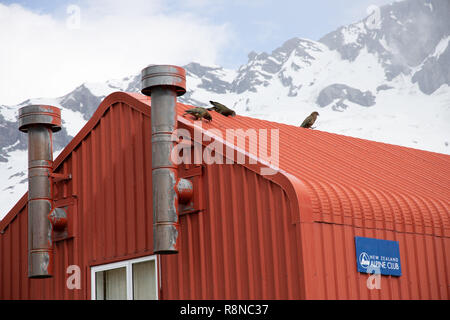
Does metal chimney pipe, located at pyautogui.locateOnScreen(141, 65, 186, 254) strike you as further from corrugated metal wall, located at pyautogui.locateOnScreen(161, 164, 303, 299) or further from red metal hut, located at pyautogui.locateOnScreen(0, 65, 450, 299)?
corrugated metal wall, located at pyautogui.locateOnScreen(161, 164, 303, 299)

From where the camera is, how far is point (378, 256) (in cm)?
1020

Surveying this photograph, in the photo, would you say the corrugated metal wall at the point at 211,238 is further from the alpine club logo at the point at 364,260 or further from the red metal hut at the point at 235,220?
the alpine club logo at the point at 364,260

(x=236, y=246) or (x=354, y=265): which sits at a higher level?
(x=236, y=246)

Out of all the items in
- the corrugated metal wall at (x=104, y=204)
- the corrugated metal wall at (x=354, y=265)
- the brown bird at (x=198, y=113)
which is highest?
the brown bird at (x=198, y=113)

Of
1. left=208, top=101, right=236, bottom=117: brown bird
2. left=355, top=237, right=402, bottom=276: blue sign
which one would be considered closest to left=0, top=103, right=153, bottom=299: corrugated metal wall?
left=208, top=101, right=236, bottom=117: brown bird

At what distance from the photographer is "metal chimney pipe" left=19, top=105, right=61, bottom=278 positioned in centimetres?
1191

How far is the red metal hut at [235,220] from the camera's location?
9.55 m

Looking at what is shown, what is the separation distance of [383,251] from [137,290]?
3634 mm

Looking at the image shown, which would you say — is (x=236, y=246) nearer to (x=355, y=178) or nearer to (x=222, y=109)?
(x=355, y=178)

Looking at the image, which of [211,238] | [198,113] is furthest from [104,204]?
[211,238]

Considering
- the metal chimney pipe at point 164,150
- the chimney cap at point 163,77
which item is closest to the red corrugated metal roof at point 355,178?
the metal chimney pipe at point 164,150

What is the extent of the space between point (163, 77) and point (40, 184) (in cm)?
297

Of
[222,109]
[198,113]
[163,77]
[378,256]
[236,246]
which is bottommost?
[378,256]
